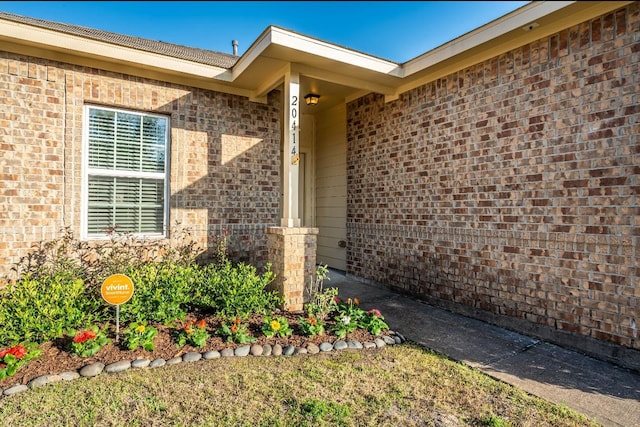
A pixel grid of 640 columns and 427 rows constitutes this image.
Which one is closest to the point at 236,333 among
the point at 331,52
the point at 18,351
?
the point at 18,351

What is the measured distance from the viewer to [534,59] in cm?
422

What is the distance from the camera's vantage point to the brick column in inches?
183

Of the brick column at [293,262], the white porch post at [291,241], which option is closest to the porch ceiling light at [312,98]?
the white porch post at [291,241]

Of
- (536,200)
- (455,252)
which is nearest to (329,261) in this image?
(455,252)

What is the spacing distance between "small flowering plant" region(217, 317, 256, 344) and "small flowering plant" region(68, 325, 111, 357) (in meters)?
1.06

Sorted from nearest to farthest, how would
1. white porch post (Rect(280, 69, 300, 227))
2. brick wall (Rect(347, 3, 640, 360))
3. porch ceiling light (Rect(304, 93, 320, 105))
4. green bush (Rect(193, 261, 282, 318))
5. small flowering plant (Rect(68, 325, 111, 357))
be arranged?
small flowering plant (Rect(68, 325, 111, 357)) → brick wall (Rect(347, 3, 640, 360)) → green bush (Rect(193, 261, 282, 318)) → white porch post (Rect(280, 69, 300, 227)) → porch ceiling light (Rect(304, 93, 320, 105))

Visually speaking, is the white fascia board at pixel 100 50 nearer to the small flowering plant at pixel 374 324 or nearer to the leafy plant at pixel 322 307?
the leafy plant at pixel 322 307

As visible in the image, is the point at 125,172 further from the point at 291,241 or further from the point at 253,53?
the point at 291,241

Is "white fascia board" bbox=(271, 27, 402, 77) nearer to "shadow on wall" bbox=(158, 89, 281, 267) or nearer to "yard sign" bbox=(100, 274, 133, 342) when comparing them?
"shadow on wall" bbox=(158, 89, 281, 267)

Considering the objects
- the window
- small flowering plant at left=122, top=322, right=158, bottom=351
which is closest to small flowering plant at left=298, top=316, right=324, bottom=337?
small flowering plant at left=122, top=322, right=158, bottom=351

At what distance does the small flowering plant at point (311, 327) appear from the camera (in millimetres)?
3922

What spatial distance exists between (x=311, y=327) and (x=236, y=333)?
0.77 m

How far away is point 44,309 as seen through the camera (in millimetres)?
3451

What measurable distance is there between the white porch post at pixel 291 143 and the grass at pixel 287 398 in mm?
1959
